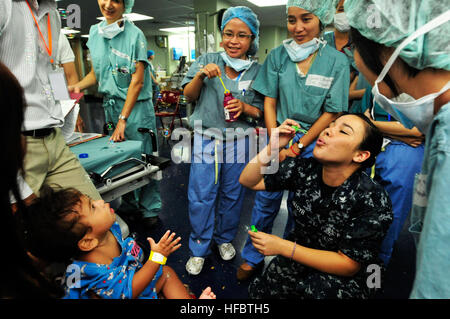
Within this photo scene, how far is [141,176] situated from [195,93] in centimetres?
72

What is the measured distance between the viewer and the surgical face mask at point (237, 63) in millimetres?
1833

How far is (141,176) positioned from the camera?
1945 millimetres

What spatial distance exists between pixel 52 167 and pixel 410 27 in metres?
1.41

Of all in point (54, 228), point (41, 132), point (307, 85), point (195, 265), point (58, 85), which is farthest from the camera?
point (195, 265)

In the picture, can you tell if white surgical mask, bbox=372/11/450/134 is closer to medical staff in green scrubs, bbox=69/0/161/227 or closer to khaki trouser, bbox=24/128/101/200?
khaki trouser, bbox=24/128/101/200

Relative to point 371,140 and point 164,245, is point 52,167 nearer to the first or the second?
point 164,245

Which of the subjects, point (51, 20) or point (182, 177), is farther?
point (182, 177)

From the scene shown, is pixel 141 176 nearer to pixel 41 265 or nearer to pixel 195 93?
pixel 195 93

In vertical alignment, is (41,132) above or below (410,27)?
below

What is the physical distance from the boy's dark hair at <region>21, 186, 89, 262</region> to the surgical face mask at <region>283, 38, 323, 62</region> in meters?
1.48

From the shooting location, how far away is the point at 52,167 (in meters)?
1.21

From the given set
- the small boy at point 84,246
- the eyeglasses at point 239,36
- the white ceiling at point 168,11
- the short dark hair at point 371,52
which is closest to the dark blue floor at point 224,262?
the small boy at point 84,246

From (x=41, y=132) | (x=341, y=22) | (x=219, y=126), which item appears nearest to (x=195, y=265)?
(x=219, y=126)

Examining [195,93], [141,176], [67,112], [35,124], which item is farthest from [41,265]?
[195,93]
